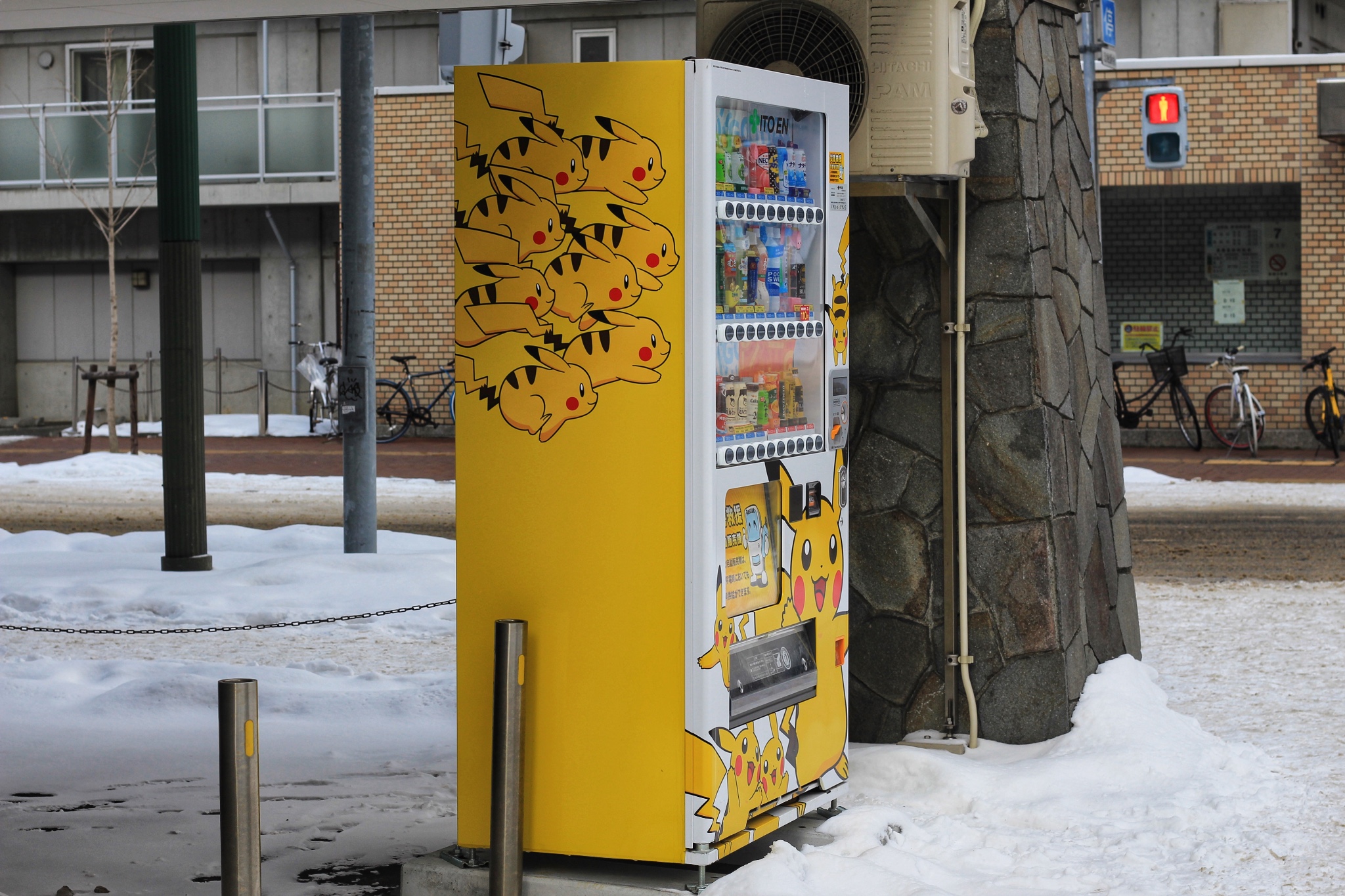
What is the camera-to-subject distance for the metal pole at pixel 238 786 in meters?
4.09

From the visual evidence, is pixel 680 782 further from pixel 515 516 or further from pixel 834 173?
pixel 834 173

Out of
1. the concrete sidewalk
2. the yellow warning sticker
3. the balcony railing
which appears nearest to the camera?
the yellow warning sticker

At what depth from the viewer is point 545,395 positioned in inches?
197

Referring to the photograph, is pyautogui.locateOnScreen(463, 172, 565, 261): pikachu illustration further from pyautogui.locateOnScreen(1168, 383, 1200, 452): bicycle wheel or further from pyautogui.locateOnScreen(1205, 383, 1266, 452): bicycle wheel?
pyautogui.locateOnScreen(1168, 383, 1200, 452): bicycle wheel

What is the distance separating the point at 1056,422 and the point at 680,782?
8.66 feet

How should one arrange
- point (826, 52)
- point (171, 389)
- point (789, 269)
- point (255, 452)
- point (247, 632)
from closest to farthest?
point (789, 269) < point (826, 52) < point (247, 632) < point (171, 389) < point (255, 452)

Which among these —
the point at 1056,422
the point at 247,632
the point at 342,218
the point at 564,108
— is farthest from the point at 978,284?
the point at 342,218

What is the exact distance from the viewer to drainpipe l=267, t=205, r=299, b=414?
2764cm

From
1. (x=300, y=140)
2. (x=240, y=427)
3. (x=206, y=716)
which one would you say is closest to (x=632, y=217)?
(x=206, y=716)

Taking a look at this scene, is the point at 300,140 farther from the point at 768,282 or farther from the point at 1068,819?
the point at 1068,819

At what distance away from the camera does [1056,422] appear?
21.7 feet

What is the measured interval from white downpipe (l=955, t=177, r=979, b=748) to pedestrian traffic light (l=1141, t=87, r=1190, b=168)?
374 inches

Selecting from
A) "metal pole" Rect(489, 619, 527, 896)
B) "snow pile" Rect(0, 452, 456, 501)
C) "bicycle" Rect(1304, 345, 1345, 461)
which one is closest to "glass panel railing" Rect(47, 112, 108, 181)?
"snow pile" Rect(0, 452, 456, 501)

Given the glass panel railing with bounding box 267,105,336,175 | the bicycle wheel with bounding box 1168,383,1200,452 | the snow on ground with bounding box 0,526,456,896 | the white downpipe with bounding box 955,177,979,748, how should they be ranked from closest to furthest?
the snow on ground with bounding box 0,526,456,896, the white downpipe with bounding box 955,177,979,748, the bicycle wheel with bounding box 1168,383,1200,452, the glass panel railing with bounding box 267,105,336,175
